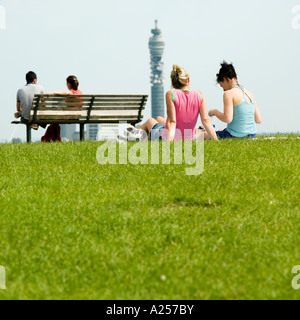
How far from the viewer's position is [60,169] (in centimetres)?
896

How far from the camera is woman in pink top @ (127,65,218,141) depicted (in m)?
10.5

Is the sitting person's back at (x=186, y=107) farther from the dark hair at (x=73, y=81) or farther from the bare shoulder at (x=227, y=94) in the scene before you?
the dark hair at (x=73, y=81)

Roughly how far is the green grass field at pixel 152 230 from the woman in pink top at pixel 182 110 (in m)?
1.61

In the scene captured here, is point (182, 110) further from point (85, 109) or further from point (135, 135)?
point (85, 109)

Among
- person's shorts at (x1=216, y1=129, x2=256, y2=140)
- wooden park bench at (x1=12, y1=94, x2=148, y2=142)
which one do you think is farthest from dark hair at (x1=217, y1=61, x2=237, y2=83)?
wooden park bench at (x1=12, y1=94, x2=148, y2=142)

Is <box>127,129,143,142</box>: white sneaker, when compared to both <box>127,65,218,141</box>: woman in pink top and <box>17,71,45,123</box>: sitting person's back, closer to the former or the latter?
<box>127,65,218,141</box>: woman in pink top

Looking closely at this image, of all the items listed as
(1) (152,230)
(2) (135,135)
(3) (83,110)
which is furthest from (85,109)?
(1) (152,230)

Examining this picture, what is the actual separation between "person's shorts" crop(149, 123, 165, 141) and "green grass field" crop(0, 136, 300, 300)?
7.14ft

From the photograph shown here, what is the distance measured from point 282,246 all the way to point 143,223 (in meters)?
1.54

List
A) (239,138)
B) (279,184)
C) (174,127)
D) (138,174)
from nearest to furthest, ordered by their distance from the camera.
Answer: (279,184), (138,174), (174,127), (239,138)

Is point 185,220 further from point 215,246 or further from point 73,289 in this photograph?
point 73,289

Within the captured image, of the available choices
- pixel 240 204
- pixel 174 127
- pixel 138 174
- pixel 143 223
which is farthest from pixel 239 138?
pixel 143 223

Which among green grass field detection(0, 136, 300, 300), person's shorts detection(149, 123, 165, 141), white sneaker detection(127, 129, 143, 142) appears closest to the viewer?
green grass field detection(0, 136, 300, 300)

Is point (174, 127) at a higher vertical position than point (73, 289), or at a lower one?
higher
